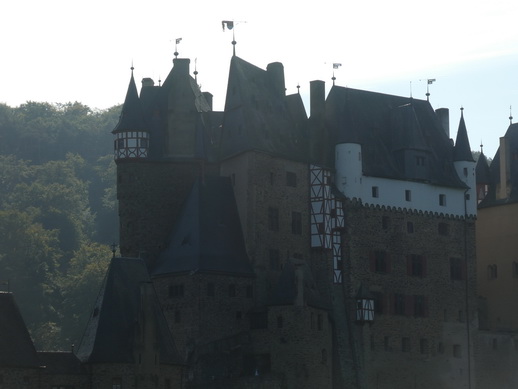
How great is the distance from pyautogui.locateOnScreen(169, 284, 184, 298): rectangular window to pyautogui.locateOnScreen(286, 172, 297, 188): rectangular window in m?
8.96

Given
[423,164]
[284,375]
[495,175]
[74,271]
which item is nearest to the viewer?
[284,375]

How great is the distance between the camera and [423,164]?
8669cm

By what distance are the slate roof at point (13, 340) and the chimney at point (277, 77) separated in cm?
2443

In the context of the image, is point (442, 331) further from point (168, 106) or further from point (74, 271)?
point (74, 271)

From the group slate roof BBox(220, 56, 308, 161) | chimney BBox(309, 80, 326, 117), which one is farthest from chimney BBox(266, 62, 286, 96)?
chimney BBox(309, 80, 326, 117)

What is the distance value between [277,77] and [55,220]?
6643 cm

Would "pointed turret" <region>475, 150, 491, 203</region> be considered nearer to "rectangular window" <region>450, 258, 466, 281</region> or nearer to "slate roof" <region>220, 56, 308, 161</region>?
"rectangular window" <region>450, 258, 466, 281</region>

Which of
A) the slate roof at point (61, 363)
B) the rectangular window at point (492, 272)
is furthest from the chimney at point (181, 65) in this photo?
the rectangular window at point (492, 272)

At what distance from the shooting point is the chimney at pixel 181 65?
84.0 meters

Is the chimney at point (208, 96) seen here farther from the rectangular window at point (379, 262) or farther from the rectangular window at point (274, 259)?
the rectangular window at point (379, 262)

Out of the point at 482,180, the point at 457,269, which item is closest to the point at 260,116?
the point at 457,269

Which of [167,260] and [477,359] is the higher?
[167,260]

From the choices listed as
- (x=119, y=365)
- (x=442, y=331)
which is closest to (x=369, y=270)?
(x=442, y=331)

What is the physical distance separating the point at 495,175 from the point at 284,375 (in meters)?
25.0
